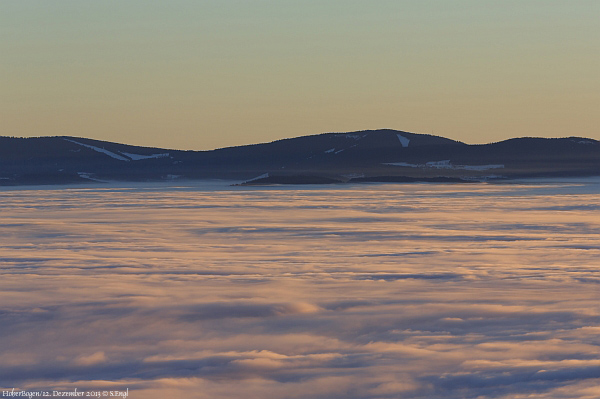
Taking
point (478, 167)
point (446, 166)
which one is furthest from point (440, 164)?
point (478, 167)

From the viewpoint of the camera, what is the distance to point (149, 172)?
12038 centimetres

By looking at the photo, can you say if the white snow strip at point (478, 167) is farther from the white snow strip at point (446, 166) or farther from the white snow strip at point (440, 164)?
the white snow strip at point (440, 164)

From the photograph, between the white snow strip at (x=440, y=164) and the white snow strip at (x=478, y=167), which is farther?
the white snow strip at (x=440, y=164)

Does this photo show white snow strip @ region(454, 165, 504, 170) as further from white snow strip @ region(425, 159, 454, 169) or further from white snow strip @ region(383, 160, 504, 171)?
white snow strip @ region(425, 159, 454, 169)

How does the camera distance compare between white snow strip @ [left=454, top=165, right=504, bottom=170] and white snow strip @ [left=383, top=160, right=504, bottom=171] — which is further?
white snow strip @ [left=383, top=160, right=504, bottom=171]

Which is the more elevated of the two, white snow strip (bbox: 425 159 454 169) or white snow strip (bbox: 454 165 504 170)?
white snow strip (bbox: 425 159 454 169)

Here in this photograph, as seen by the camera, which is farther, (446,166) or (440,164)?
(440,164)

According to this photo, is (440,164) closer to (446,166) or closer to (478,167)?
(446,166)

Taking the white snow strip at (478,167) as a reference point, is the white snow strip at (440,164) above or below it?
above

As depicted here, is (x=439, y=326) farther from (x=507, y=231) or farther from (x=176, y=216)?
(x=176, y=216)

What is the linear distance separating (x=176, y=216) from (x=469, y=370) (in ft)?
53.9

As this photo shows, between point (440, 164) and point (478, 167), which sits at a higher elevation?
point (440, 164)

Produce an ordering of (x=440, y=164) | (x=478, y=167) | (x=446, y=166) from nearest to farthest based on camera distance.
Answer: (x=478, y=167)
(x=446, y=166)
(x=440, y=164)

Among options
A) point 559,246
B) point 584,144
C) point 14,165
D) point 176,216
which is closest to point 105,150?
point 14,165
